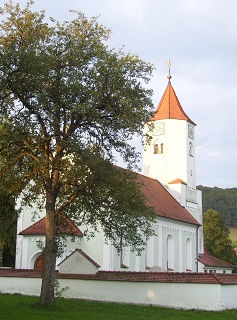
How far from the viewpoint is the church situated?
33281 millimetres

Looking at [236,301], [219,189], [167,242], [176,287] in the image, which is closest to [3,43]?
[176,287]

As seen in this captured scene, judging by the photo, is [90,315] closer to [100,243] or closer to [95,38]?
[95,38]

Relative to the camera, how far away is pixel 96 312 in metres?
19.6

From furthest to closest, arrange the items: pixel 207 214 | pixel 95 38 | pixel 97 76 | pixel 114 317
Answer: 1. pixel 207 214
2. pixel 95 38
3. pixel 97 76
4. pixel 114 317

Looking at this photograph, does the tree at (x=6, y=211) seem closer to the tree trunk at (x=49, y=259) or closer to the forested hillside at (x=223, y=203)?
the tree trunk at (x=49, y=259)

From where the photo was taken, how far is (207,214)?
67938 mm

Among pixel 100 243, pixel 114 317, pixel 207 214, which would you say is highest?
pixel 207 214

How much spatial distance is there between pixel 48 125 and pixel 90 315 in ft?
25.1

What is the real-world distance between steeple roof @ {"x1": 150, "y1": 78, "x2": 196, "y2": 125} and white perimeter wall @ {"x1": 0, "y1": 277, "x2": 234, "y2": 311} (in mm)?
27567

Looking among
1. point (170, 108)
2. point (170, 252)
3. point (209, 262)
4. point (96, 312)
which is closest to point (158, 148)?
point (170, 108)

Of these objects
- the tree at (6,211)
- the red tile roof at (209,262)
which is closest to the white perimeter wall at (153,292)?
the tree at (6,211)

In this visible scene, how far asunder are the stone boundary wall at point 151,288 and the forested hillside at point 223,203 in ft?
293

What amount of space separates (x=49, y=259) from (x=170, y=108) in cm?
3316

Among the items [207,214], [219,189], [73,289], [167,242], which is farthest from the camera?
[219,189]
